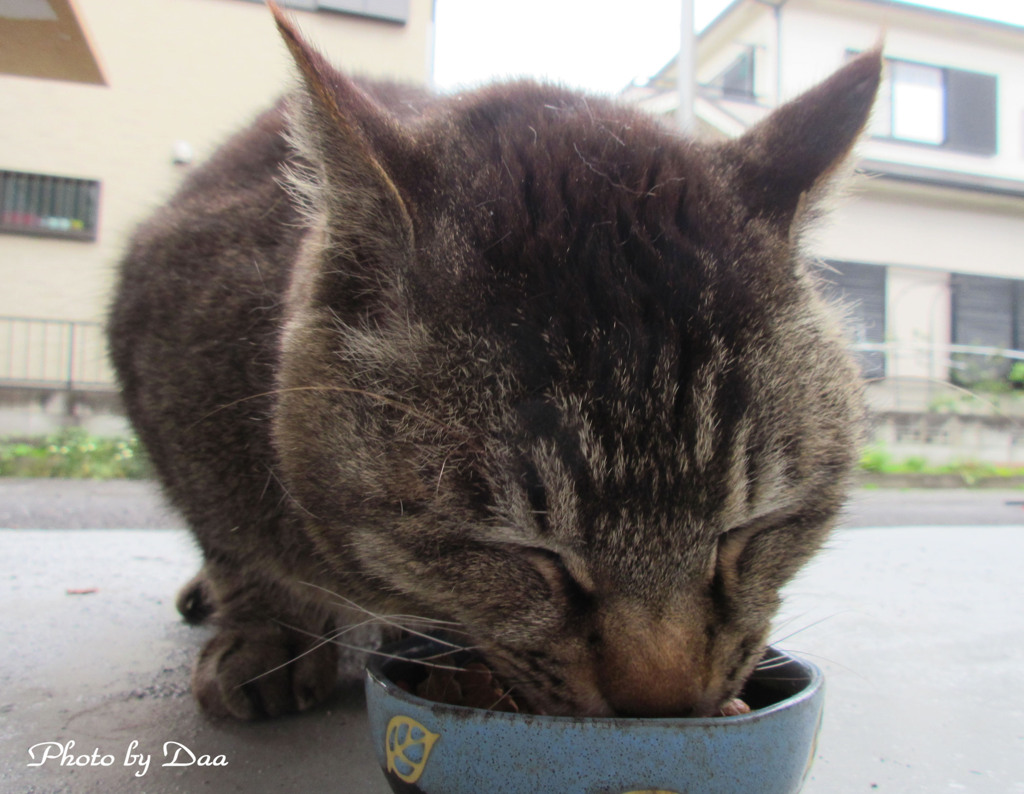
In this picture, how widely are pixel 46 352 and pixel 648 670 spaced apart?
9110mm

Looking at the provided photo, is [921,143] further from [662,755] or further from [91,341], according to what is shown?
[662,755]

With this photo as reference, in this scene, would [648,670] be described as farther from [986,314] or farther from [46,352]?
[986,314]

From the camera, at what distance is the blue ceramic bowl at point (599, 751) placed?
2.48ft

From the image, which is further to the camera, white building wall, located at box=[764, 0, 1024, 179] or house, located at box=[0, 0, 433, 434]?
white building wall, located at box=[764, 0, 1024, 179]

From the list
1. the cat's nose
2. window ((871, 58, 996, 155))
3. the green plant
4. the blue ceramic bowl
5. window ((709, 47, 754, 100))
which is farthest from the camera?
window ((871, 58, 996, 155))

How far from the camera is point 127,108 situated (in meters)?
8.55

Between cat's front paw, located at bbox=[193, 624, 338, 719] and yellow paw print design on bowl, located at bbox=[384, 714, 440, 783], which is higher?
yellow paw print design on bowl, located at bbox=[384, 714, 440, 783]

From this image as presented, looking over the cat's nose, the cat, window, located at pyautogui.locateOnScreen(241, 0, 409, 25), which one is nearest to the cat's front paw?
the cat

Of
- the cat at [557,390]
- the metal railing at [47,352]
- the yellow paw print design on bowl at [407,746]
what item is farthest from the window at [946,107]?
the yellow paw print design on bowl at [407,746]

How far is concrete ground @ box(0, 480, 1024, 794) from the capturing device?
111 centimetres

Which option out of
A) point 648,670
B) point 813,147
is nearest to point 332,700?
point 648,670

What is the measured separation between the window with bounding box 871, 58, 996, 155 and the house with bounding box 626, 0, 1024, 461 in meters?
0.02

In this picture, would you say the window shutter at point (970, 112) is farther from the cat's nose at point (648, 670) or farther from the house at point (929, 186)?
the cat's nose at point (648, 670)

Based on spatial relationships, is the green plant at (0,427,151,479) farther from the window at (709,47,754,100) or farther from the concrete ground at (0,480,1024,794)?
the window at (709,47,754,100)
